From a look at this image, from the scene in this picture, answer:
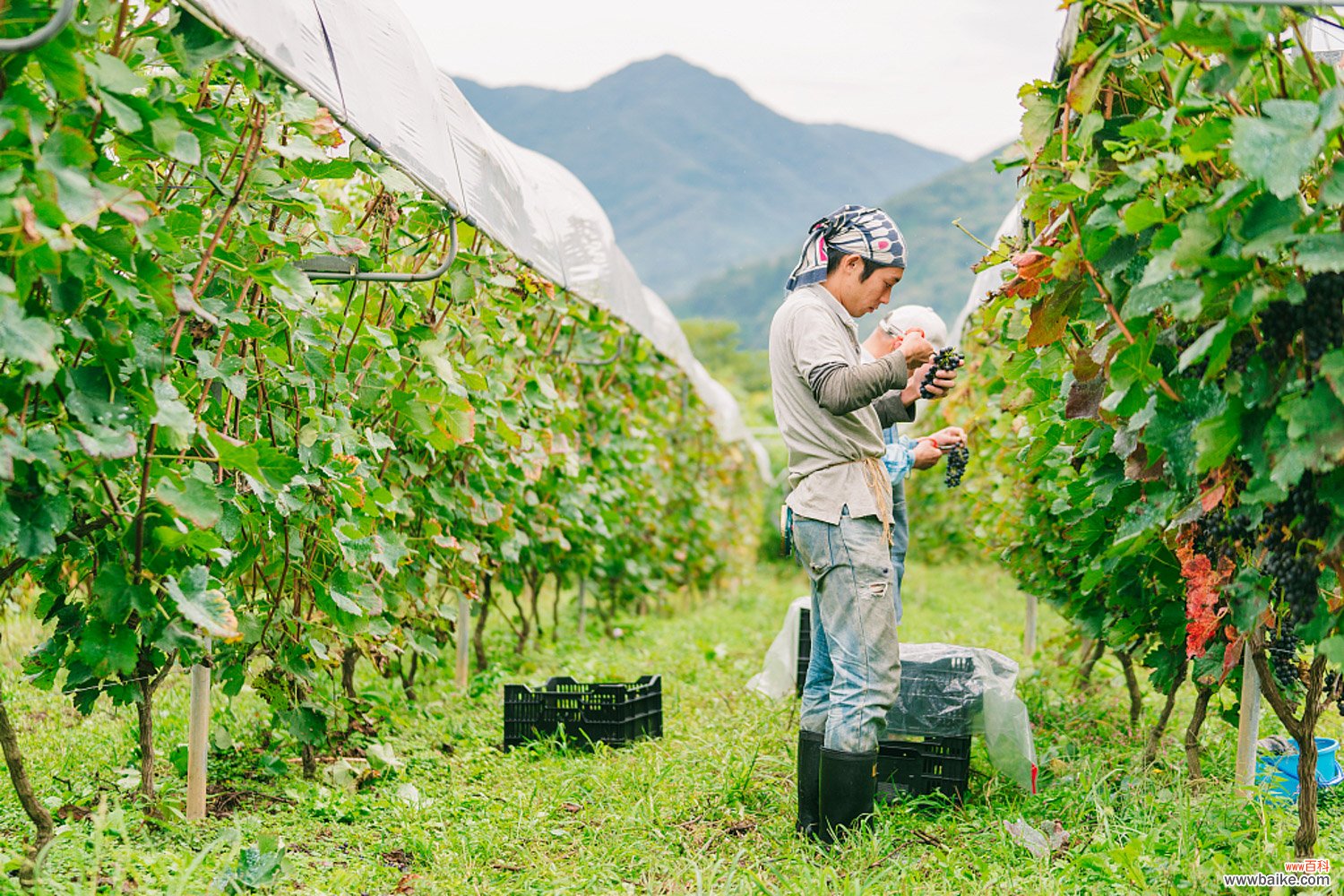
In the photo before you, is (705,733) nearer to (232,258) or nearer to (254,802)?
(254,802)

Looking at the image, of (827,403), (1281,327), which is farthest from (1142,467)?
(827,403)

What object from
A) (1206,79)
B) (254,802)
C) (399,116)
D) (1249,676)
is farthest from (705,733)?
(1206,79)

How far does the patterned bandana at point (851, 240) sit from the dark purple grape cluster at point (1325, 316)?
1.34m

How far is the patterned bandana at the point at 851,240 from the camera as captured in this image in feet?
10.8

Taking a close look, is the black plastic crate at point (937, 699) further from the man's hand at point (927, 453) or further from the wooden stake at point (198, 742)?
the wooden stake at point (198, 742)

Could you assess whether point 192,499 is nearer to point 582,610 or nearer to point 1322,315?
point 1322,315

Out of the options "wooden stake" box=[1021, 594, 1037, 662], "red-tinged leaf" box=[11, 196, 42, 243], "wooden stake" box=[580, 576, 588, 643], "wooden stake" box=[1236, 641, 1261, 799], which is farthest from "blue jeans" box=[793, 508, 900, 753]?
"wooden stake" box=[580, 576, 588, 643]

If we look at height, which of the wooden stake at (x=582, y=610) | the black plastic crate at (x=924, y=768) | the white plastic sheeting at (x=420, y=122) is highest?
the white plastic sheeting at (x=420, y=122)

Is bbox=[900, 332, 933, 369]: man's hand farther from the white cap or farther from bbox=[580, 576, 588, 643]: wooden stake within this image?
bbox=[580, 576, 588, 643]: wooden stake

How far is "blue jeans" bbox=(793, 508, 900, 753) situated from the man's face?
59 centimetres

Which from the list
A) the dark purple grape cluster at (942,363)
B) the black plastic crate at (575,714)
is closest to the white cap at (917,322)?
the dark purple grape cluster at (942,363)

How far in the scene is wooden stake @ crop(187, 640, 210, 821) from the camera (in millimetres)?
3102

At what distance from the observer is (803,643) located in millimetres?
5137

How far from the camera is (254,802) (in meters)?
3.41
